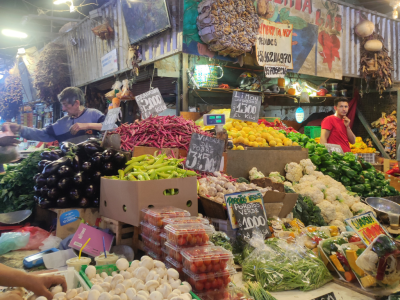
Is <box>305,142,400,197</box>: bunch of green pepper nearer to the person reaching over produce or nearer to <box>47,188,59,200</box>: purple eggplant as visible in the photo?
<box>47,188,59,200</box>: purple eggplant

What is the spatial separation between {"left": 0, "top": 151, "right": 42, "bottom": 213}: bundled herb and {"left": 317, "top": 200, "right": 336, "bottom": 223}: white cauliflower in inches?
129

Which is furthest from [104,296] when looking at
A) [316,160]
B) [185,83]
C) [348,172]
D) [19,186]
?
[185,83]

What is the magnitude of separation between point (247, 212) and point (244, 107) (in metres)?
2.54

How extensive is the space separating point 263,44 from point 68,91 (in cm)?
390

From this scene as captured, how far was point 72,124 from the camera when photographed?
18.4 ft

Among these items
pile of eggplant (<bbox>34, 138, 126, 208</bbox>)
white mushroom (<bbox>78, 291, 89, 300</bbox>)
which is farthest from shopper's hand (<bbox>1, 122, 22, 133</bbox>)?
white mushroom (<bbox>78, 291, 89, 300</bbox>)

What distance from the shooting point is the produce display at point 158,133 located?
3631 mm

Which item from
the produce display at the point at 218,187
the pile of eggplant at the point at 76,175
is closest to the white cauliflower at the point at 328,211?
the produce display at the point at 218,187

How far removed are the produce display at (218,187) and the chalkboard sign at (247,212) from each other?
0.27 m

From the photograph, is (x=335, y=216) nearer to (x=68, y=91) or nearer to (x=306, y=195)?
(x=306, y=195)

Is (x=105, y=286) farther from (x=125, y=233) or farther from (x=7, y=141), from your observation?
(x=7, y=141)

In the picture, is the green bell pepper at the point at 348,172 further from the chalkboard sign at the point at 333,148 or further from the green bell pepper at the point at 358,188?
the chalkboard sign at the point at 333,148

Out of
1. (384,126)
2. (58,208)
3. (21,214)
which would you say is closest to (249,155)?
(58,208)

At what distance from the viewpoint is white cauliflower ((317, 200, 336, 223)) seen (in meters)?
3.59
